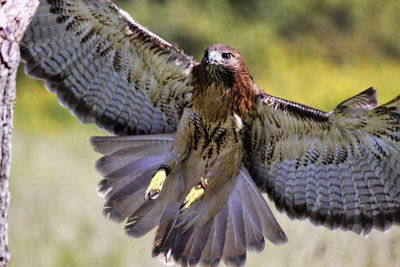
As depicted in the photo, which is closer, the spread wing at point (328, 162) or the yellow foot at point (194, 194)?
the spread wing at point (328, 162)

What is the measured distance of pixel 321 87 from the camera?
60.4 feet

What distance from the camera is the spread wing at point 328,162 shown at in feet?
17.9

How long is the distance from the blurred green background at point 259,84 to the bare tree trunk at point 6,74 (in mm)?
2687

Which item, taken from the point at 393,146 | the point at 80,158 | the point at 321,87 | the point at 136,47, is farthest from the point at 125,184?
the point at 321,87

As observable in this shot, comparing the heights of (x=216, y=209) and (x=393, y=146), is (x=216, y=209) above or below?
below

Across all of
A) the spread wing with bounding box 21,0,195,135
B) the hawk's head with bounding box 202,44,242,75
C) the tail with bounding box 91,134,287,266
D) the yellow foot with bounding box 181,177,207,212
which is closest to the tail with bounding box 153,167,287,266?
the tail with bounding box 91,134,287,266

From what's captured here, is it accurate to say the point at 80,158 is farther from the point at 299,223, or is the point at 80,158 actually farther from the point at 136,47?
the point at 136,47

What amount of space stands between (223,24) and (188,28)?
1.78 m

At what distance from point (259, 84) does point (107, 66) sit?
12.5m

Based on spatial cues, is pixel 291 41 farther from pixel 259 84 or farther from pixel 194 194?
pixel 194 194

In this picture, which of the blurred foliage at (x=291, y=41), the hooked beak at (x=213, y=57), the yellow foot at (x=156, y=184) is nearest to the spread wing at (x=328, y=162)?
the hooked beak at (x=213, y=57)

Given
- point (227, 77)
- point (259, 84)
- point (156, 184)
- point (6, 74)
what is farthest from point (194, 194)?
point (259, 84)

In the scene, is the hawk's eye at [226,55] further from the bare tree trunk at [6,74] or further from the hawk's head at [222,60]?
the bare tree trunk at [6,74]

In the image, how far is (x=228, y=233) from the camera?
20.0 feet
